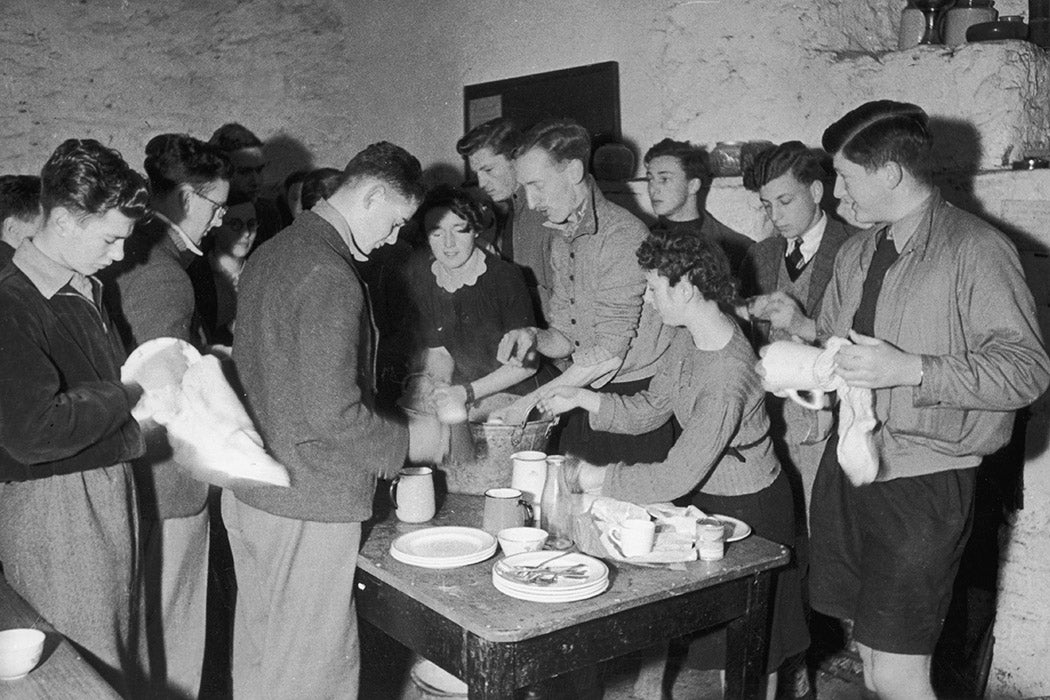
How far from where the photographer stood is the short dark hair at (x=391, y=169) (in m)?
2.68

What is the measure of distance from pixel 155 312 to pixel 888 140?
7.27 feet

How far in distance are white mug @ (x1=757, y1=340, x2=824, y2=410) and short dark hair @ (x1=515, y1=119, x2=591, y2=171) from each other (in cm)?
120

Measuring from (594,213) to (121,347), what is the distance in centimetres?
178

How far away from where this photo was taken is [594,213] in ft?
12.2

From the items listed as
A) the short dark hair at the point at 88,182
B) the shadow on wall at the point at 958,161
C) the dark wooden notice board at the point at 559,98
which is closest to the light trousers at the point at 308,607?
the short dark hair at the point at 88,182

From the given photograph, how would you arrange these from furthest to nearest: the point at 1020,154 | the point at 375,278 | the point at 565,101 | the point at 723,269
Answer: the point at 565,101 → the point at 375,278 → the point at 1020,154 → the point at 723,269

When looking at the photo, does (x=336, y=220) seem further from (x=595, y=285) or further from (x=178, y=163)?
(x=595, y=285)

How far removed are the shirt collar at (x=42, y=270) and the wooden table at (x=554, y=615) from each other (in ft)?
3.58

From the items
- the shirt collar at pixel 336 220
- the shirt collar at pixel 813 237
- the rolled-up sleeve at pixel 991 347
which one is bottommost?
the rolled-up sleeve at pixel 991 347

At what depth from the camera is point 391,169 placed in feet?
8.79

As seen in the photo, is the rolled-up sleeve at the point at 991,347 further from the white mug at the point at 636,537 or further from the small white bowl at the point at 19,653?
the small white bowl at the point at 19,653

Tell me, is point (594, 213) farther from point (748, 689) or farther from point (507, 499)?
point (748, 689)

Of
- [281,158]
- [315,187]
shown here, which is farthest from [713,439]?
[281,158]

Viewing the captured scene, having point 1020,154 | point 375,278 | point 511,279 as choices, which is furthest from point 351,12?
point 1020,154
